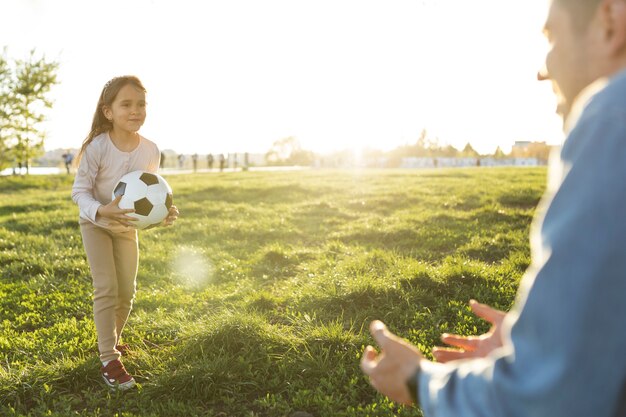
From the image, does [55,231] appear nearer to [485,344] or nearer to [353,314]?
[353,314]

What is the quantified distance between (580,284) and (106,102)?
13.2 ft

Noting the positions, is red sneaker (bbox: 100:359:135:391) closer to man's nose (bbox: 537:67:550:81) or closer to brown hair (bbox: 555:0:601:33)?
man's nose (bbox: 537:67:550:81)

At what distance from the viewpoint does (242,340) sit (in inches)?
163

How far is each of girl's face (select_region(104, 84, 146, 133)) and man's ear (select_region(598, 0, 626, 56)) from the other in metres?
3.73

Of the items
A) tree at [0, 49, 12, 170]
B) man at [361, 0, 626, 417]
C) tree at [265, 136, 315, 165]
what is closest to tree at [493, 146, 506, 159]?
tree at [265, 136, 315, 165]

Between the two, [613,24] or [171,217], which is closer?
[613,24]

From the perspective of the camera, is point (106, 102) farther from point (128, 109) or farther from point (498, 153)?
point (498, 153)

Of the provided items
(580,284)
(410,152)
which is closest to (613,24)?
(580,284)

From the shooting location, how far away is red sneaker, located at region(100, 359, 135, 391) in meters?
3.72

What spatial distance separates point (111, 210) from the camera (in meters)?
3.68

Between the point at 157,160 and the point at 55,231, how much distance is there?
20.8 ft

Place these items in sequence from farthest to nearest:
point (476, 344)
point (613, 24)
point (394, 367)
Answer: point (476, 344) → point (394, 367) → point (613, 24)

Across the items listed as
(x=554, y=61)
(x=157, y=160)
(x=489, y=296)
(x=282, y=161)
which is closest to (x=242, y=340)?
(x=157, y=160)

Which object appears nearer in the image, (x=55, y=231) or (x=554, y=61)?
(x=554, y=61)
